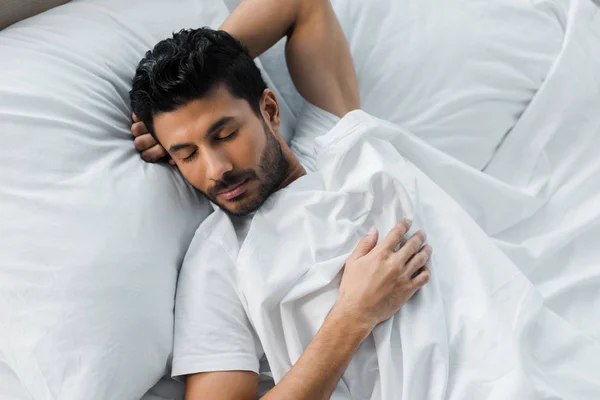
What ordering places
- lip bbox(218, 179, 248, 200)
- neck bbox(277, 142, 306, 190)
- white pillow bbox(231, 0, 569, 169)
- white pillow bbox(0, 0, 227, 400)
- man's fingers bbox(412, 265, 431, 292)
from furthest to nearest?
1. white pillow bbox(231, 0, 569, 169)
2. neck bbox(277, 142, 306, 190)
3. lip bbox(218, 179, 248, 200)
4. man's fingers bbox(412, 265, 431, 292)
5. white pillow bbox(0, 0, 227, 400)

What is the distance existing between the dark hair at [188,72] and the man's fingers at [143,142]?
0.01m

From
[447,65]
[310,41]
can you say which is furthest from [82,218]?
[447,65]

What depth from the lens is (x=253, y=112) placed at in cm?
110

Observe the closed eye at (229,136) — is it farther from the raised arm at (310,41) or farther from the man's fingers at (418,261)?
the man's fingers at (418,261)

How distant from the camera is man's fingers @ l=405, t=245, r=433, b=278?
0.95m

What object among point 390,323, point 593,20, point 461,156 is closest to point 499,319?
point 390,323

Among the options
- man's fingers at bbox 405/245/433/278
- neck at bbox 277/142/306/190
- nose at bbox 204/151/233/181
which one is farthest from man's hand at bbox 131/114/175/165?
man's fingers at bbox 405/245/433/278

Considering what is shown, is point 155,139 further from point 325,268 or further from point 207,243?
point 325,268

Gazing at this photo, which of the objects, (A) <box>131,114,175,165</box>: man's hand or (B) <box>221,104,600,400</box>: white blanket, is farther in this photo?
(A) <box>131,114,175,165</box>: man's hand

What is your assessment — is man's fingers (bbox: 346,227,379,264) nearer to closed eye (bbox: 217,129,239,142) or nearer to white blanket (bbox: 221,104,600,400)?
white blanket (bbox: 221,104,600,400)

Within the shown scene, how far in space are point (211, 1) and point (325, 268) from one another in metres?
0.64

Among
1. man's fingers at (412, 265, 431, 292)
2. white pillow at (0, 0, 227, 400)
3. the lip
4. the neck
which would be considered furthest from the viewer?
the neck

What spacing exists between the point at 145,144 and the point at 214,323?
345 millimetres

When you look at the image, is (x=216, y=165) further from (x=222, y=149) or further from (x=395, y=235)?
Result: (x=395, y=235)
